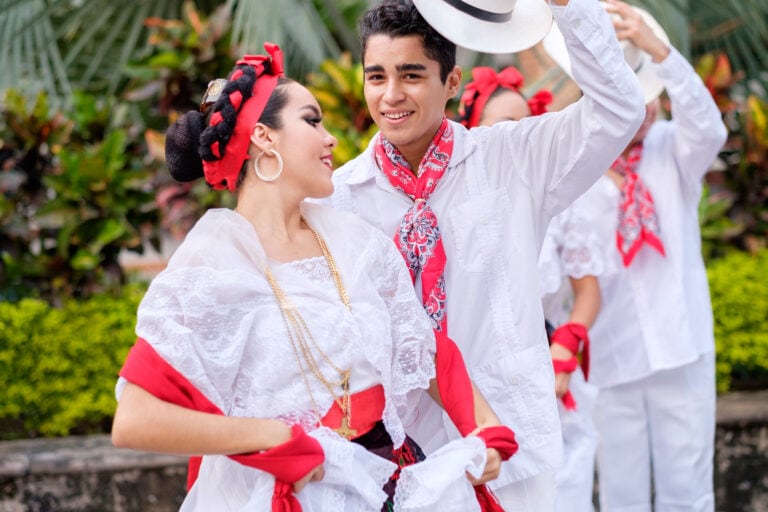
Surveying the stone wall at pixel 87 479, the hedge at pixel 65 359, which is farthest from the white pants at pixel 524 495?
the hedge at pixel 65 359

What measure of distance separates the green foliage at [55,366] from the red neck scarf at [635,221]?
7.59ft

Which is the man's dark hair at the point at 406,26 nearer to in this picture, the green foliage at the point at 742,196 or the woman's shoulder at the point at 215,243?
the woman's shoulder at the point at 215,243

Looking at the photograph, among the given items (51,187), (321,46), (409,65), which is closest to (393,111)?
(409,65)

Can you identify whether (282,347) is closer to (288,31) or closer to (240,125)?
(240,125)

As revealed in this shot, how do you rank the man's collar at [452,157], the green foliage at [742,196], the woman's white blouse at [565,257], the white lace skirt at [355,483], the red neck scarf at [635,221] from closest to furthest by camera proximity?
the white lace skirt at [355,483], the man's collar at [452,157], the woman's white blouse at [565,257], the red neck scarf at [635,221], the green foliage at [742,196]

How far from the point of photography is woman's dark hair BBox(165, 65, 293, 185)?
244 cm

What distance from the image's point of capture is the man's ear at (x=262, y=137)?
97.1 inches

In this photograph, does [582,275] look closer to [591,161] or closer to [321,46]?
[591,161]

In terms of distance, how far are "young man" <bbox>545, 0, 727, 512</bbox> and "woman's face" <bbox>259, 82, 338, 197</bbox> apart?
1.98 m

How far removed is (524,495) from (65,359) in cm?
290

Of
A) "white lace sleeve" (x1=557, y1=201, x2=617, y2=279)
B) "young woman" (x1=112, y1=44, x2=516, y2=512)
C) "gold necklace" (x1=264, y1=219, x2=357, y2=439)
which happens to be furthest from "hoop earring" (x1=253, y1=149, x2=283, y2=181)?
"white lace sleeve" (x1=557, y1=201, x2=617, y2=279)

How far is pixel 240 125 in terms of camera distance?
2453 millimetres

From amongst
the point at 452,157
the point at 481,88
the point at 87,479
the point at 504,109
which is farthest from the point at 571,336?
the point at 87,479

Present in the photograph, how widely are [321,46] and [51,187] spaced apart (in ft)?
5.86
